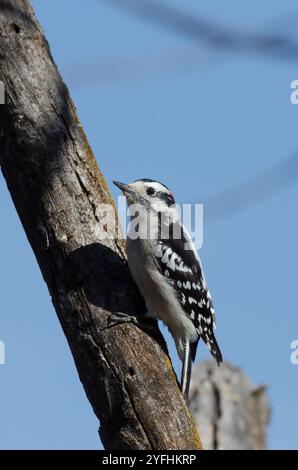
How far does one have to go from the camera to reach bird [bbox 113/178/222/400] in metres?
5.35

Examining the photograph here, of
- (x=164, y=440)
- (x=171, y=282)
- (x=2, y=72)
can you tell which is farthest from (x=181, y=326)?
(x=2, y=72)

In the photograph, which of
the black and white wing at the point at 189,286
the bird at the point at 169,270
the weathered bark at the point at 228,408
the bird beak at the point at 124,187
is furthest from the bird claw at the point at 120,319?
the weathered bark at the point at 228,408

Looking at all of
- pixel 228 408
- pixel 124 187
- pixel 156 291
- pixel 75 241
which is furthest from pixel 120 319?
pixel 228 408

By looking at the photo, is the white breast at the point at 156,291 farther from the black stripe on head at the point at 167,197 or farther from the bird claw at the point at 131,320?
the black stripe on head at the point at 167,197

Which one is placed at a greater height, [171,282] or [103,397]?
[171,282]

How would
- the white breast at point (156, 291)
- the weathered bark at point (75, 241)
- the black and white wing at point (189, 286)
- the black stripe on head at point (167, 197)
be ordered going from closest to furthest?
the weathered bark at point (75, 241) < the white breast at point (156, 291) < the black and white wing at point (189, 286) < the black stripe on head at point (167, 197)

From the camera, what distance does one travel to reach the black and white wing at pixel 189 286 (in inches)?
221

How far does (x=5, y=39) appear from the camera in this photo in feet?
15.4

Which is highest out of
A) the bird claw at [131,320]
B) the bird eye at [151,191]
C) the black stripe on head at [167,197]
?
the bird eye at [151,191]

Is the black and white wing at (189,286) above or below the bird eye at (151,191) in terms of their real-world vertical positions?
below

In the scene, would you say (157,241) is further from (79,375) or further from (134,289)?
(79,375)

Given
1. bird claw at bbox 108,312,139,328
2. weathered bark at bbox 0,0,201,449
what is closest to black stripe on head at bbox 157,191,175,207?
weathered bark at bbox 0,0,201,449

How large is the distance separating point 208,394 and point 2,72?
4.52 m

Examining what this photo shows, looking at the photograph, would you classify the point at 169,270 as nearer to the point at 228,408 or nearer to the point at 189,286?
the point at 189,286
